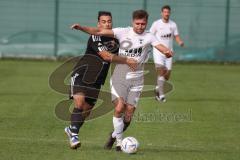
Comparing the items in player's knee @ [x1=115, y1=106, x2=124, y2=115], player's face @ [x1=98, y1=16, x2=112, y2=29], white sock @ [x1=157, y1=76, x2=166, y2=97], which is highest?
player's face @ [x1=98, y1=16, x2=112, y2=29]

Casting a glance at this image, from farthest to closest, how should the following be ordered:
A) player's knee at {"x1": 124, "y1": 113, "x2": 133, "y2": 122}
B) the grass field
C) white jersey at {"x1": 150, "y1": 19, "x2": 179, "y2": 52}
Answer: white jersey at {"x1": 150, "y1": 19, "x2": 179, "y2": 52} → player's knee at {"x1": 124, "y1": 113, "x2": 133, "y2": 122} → the grass field

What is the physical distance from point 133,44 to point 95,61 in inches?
42.2

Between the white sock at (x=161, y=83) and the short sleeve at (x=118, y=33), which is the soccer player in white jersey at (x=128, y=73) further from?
the white sock at (x=161, y=83)

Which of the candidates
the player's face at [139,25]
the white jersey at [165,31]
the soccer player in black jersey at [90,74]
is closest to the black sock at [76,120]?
the soccer player in black jersey at [90,74]

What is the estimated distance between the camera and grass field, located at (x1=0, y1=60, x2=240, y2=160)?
38.5 feet

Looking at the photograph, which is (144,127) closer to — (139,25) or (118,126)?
(118,126)

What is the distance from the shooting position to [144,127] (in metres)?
15.2

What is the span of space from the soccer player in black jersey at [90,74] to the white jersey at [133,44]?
0.45 feet

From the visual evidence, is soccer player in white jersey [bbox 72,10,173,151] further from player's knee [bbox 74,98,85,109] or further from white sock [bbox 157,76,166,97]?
white sock [bbox 157,76,166,97]

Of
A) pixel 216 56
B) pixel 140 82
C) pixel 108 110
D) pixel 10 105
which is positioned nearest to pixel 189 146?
pixel 140 82

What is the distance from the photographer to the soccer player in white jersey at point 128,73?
1209 cm

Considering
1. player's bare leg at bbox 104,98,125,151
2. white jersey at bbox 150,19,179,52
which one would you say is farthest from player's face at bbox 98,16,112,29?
white jersey at bbox 150,19,179,52

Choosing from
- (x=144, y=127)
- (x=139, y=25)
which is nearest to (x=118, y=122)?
(x=139, y=25)

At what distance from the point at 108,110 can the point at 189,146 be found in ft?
17.1
